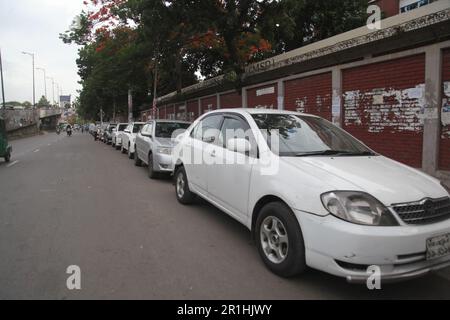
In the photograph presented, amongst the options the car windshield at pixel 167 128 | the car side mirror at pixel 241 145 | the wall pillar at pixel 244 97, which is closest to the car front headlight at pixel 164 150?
the car windshield at pixel 167 128

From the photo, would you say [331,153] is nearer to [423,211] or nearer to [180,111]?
[423,211]

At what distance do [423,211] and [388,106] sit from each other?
242 inches

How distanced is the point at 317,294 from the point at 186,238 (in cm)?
200

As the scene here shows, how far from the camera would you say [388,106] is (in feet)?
28.6

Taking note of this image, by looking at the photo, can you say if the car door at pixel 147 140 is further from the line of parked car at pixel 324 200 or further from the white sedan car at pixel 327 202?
the white sedan car at pixel 327 202

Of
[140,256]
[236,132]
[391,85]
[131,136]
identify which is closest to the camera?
[140,256]

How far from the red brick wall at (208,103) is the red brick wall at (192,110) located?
3.55 ft

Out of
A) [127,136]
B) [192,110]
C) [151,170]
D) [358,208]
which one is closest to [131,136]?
[127,136]

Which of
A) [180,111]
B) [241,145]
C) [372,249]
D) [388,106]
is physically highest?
[180,111]

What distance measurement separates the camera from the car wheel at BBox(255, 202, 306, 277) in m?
3.40

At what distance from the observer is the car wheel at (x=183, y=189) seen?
251 inches

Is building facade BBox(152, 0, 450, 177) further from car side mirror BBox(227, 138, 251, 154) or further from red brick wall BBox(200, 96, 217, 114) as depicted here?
red brick wall BBox(200, 96, 217, 114)
